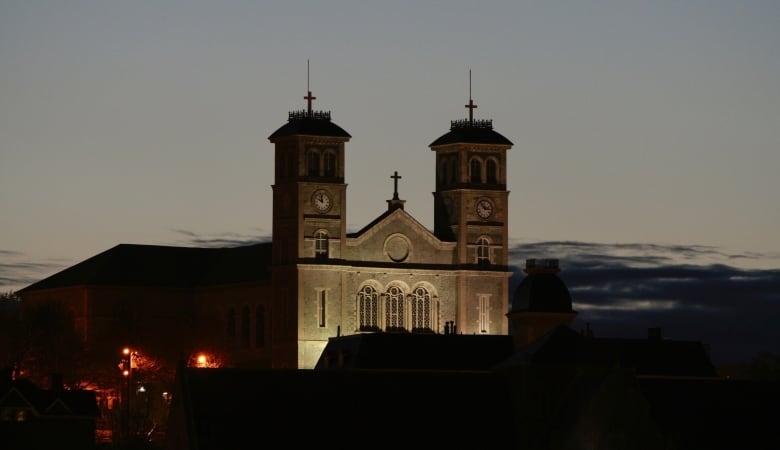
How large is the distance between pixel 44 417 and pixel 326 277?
32058 millimetres

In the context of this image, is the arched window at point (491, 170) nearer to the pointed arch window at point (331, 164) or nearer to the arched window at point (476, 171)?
the arched window at point (476, 171)

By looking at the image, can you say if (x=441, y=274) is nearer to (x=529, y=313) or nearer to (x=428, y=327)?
(x=428, y=327)

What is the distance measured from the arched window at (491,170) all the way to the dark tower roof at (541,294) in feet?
117

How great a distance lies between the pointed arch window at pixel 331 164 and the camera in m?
165

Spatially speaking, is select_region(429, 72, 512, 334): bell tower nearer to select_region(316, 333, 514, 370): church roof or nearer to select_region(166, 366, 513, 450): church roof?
select_region(316, 333, 514, 370): church roof

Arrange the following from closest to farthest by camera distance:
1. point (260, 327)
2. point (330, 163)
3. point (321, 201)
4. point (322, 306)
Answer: point (322, 306) → point (321, 201) → point (330, 163) → point (260, 327)

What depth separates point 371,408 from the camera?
331ft

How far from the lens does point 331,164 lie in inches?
6511

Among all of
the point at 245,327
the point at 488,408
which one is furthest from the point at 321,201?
the point at 488,408

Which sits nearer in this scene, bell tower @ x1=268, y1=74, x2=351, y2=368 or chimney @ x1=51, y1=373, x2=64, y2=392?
chimney @ x1=51, y1=373, x2=64, y2=392

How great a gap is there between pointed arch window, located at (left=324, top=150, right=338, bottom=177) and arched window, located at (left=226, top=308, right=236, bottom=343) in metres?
14.8

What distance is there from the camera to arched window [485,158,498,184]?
559ft

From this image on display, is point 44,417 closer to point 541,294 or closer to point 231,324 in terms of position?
point 541,294

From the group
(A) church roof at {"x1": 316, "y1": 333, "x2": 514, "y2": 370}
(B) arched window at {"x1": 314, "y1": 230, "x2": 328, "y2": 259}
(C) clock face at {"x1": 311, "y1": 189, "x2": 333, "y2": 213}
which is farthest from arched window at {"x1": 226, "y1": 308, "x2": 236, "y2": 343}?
(A) church roof at {"x1": 316, "y1": 333, "x2": 514, "y2": 370}
